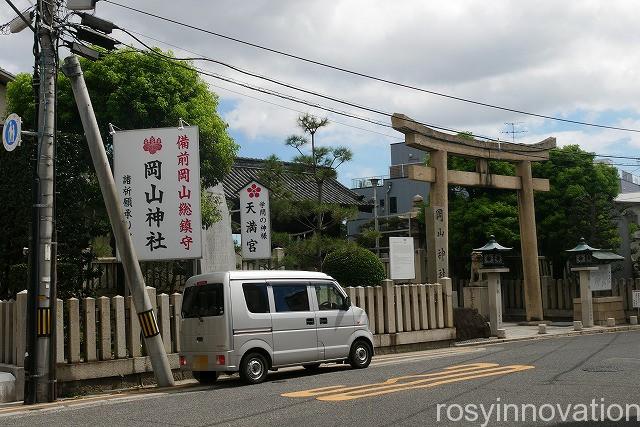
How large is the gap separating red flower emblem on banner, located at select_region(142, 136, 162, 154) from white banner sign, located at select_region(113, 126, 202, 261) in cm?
2

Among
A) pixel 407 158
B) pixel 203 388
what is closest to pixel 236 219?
pixel 203 388

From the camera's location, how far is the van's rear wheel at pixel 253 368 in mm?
13367

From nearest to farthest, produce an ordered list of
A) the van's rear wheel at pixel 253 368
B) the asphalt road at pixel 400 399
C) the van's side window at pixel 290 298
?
1. the asphalt road at pixel 400 399
2. the van's rear wheel at pixel 253 368
3. the van's side window at pixel 290 298

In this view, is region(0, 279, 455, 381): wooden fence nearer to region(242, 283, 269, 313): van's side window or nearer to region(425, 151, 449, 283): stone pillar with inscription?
region(242, 283, 269, 313): van's side window

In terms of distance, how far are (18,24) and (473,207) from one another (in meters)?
24.6

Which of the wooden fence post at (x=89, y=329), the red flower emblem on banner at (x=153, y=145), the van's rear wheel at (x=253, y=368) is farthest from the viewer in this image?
the red flower emblem on banner at (x=153, y=145)

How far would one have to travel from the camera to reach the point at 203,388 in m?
13.4

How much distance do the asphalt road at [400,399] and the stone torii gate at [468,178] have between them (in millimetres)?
7947

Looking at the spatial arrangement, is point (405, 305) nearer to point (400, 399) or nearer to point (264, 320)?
point (264, 320)

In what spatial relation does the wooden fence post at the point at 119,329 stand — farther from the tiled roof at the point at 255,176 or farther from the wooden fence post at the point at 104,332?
the tiled roof at the point at 255,176

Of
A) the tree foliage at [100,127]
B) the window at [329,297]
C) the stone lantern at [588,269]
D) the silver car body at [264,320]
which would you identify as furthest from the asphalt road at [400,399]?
the stone lantern at [588,269]

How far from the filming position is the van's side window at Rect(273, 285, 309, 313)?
14.2m

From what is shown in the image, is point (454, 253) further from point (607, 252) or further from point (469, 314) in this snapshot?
point (469, 314)

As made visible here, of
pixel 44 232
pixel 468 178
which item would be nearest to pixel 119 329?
pixel 44 232
